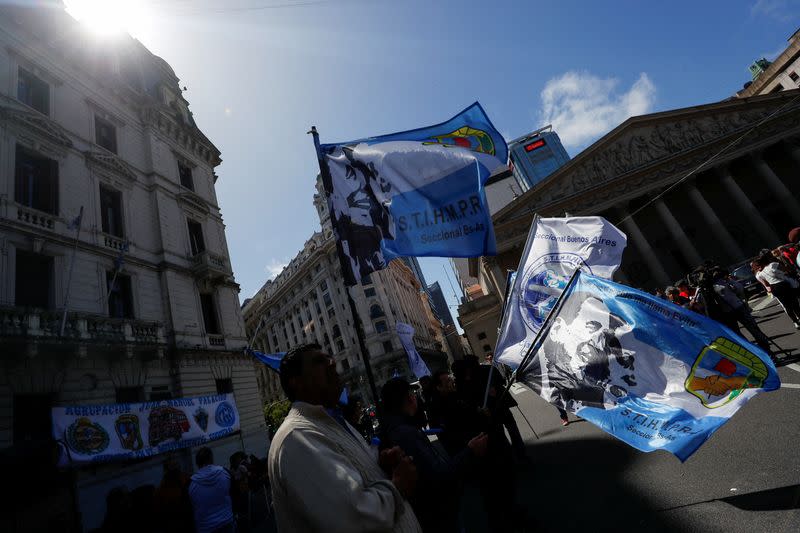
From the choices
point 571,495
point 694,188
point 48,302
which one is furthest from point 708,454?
point 694,188

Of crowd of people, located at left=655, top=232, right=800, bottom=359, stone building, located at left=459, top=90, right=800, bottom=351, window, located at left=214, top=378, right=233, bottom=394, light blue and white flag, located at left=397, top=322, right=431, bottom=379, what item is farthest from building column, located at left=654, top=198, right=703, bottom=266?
window, located at left=214, top=378, right=233, bottom=394

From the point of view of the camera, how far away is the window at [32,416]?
10.4m

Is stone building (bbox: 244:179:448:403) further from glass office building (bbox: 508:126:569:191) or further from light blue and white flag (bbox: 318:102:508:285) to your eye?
light blue and white flag (bbox: 318:102:508:285)

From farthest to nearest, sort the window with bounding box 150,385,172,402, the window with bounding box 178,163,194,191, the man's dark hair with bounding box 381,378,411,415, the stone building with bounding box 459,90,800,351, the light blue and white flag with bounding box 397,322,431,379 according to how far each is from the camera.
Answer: the stone building with bounding box 459,90,800,351, the window with bounding box 178,163,194,191, the window with bounding box 150,385,172,402, the light blue and white flag with bounding box 397,322,431,379, the man's dark hair with bounding box 381,378,411,415

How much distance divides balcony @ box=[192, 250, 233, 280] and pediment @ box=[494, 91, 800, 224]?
24730 millimetres

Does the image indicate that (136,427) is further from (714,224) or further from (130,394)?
(714,224)

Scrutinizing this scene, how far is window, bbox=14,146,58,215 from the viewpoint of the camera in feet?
42.4

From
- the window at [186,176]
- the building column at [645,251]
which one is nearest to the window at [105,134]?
the window at [186,176]

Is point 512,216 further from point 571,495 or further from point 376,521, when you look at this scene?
point 376,521

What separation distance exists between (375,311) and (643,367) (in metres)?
52.4

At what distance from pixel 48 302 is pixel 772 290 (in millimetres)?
19737

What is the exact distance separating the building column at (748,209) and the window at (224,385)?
3983cm

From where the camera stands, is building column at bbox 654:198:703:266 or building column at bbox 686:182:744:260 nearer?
building column at bbox 686:182:744:260

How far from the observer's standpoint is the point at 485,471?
376 centimetres
